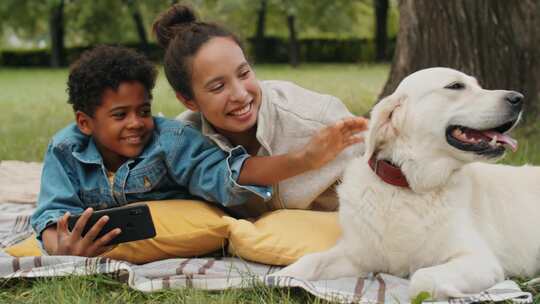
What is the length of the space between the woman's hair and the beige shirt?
0.25 meters

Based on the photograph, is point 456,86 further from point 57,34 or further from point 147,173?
point 57,34

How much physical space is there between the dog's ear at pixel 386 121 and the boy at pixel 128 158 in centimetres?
31

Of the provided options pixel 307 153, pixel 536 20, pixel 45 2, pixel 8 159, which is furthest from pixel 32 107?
pixel 45 2

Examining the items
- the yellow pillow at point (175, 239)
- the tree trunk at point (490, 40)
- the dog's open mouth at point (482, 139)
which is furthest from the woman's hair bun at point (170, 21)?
the tree trunk at point (490, 40)

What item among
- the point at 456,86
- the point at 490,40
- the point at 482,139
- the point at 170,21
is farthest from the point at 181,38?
the point at 490,40

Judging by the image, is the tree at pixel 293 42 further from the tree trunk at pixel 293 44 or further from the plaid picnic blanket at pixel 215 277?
the plaid picnic blanket at pixel 215 277

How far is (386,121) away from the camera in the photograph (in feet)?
9.75

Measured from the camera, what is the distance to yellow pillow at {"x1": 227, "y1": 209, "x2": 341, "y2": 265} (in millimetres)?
3191

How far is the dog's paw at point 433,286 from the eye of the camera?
8.30ft

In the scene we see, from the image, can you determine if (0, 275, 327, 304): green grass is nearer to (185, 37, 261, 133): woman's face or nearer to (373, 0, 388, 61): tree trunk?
A: (185, 37, 261, 133): woman's face

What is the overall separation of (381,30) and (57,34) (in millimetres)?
15437

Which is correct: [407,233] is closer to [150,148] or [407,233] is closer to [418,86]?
[418,86]

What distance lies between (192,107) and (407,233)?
4.79 ft

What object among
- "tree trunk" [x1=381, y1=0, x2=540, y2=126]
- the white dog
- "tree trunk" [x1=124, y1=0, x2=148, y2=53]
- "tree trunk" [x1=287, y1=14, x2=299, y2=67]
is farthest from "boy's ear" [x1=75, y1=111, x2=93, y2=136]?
"tree trunk" [x1=124, y1=0, x2=148, y2=53]
